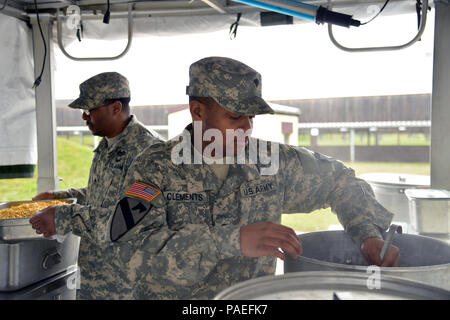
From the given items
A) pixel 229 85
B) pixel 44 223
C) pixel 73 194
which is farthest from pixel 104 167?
pixel 229 85

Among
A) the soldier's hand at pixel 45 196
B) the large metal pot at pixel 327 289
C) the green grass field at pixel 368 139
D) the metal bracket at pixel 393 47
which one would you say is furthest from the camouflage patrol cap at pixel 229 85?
the green grass field at pixel 368 139

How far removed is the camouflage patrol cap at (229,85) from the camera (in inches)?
53.6

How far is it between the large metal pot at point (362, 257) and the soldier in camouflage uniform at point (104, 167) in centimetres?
112

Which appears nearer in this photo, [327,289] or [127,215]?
[327,289]

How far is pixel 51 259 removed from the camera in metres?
1.92

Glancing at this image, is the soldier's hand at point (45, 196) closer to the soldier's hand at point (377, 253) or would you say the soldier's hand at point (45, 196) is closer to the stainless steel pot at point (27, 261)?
the stainless steel pot at point (27, 261)

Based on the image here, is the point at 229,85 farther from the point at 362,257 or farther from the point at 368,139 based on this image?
the point at 368,139

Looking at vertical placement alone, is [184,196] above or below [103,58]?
below

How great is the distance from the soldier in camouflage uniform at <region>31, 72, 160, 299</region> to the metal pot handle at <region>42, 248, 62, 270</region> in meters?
0.15

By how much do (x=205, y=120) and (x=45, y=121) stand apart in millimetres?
2066

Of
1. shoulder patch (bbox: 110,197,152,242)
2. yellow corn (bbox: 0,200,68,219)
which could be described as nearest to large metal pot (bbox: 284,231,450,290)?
shoulder patch (bbox: 110,197,152,242)

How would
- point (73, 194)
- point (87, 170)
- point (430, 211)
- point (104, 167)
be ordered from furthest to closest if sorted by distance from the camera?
1. point (87, 170)
2. point (73, 194)
3. point (104, 167)
4. point (430, 211)

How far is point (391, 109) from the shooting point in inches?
177

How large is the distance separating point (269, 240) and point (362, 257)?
1.66 feet
